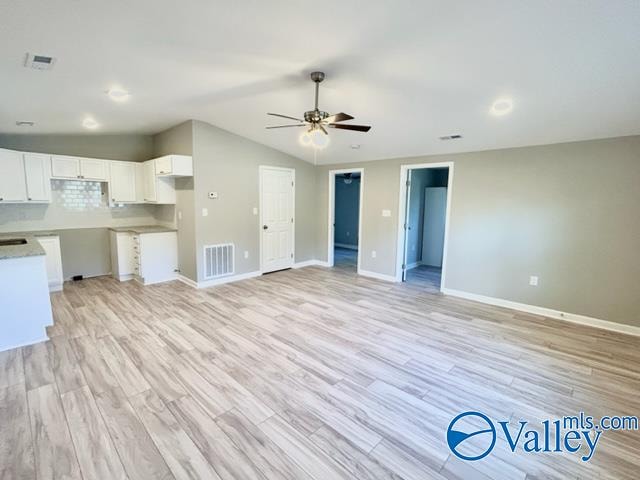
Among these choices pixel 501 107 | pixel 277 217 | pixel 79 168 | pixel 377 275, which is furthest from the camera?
pixel 277 217

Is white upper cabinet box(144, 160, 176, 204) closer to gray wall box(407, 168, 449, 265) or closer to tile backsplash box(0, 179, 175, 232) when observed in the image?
tile backsplash box(0, 179, 175, 232)

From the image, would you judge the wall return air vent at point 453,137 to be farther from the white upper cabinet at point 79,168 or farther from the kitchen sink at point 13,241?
the kitchen sink at point 13,241

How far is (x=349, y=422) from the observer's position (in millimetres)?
2064

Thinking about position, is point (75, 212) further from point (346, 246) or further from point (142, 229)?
point (346, 246)

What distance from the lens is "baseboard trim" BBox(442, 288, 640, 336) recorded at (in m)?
3.60

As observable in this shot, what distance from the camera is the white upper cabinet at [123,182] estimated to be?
5.32 meters

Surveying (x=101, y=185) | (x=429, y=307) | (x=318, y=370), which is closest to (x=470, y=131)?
(x=429, y=307)

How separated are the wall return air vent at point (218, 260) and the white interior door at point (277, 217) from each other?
2.40 feet

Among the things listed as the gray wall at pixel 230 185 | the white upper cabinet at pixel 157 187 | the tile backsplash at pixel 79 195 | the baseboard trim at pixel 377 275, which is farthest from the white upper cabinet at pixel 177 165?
the baseboard trim at pixel 377 275

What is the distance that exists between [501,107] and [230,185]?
13.9 ft

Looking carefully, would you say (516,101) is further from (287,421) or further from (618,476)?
(287,421)

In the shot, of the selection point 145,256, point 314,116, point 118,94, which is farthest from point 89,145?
point 314,116

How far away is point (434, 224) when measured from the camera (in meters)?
6.74

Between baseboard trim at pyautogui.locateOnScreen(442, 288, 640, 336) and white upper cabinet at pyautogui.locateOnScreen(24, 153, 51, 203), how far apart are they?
6767 millimetres
